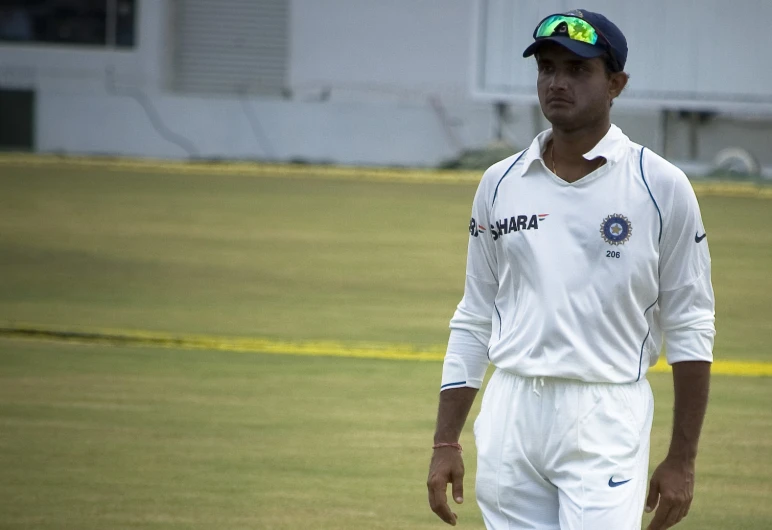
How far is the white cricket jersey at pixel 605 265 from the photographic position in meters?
3.01

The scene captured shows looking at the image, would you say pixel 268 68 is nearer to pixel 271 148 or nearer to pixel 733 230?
pixel 271 148

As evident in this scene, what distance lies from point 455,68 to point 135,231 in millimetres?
18263

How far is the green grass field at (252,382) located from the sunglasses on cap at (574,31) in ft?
9.12

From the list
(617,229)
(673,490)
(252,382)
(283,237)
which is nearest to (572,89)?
(617,229)

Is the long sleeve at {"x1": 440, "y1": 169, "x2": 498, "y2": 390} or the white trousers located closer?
the white trousers

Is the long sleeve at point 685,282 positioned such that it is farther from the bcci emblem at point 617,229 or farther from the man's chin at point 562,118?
the man's chin at point 562,118

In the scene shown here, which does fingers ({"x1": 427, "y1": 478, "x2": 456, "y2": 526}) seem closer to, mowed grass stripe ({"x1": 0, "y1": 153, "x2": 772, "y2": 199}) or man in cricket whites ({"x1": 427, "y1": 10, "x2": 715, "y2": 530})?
man in cricket whites ({"x1": 427, "y1": 10, "x2": 715, "y2": 530})

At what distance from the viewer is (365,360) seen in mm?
8898

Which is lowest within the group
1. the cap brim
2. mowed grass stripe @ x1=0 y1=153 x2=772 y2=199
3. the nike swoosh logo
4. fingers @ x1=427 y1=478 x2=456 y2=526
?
mowed grass stripe @ x1=0 y1=153 x2=772 y2=199

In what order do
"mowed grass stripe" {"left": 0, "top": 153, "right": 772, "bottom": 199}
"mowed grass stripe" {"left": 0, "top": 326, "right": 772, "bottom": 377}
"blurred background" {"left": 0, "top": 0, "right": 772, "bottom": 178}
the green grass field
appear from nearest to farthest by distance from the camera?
the green grass field < "mowed grass stripe" {"left": 0, "top": 326, "right": 772, "bottom": 377} < "mowed grass stripe" {"left": 0, "top": 153, "right": 772, "bottom": 199} < "blurred background" {"left": 0, "top": 0, "right": 772, "bottom": 178}

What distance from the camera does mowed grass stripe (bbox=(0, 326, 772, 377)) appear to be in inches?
355

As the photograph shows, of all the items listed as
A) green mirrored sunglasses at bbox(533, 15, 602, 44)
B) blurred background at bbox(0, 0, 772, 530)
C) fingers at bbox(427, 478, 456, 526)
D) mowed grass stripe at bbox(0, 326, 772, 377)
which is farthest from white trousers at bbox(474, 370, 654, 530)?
mowed grass stripe at bbox(0, 326, 772, 377)

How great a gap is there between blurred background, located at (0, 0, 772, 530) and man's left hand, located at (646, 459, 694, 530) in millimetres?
2351

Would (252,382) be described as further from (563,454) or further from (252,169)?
(252,169)
